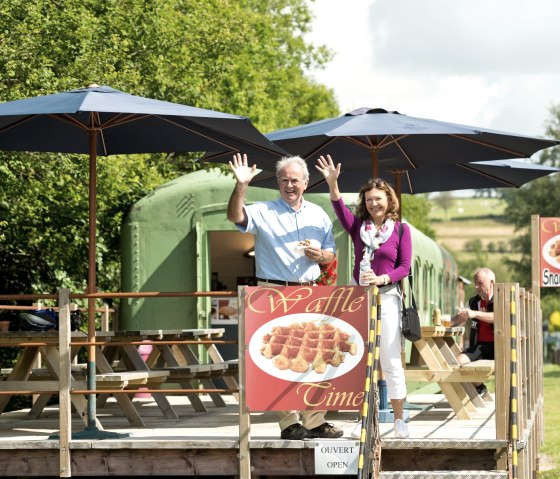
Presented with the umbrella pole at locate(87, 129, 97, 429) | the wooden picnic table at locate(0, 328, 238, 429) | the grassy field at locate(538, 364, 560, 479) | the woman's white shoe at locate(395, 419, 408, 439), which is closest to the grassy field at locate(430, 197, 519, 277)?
the grassy field at locate(538, 364, 560, 479)

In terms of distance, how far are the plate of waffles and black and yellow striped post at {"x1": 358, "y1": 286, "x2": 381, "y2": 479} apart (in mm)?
144

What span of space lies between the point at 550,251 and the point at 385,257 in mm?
6217

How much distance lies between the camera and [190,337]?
1130 centimetres

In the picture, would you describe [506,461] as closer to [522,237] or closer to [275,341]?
[275,341]

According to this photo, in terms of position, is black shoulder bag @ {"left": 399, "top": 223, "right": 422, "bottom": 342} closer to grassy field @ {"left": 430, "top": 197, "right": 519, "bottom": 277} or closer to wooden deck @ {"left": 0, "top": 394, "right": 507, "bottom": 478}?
wooden deck @ {"left": 0, "top": 394, "right": 507, "bottom": 478}

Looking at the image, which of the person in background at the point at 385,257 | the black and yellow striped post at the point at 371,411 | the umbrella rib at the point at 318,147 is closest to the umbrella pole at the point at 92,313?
the person in background at the point at 385,257

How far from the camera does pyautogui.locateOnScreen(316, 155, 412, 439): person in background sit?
26.1 feet

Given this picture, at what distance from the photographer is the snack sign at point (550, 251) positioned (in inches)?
541

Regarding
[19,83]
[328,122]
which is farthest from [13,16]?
[328,122]

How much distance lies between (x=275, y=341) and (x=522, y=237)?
55741mm

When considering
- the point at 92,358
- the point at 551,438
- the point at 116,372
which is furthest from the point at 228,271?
the point at 92,358

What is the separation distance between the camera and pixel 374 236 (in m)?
8.16

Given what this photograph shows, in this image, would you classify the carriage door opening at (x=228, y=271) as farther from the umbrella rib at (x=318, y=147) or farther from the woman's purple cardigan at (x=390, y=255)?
the woman's purple cardigan at (x=390, y=255)

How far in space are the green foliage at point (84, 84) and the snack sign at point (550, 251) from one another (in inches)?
215
